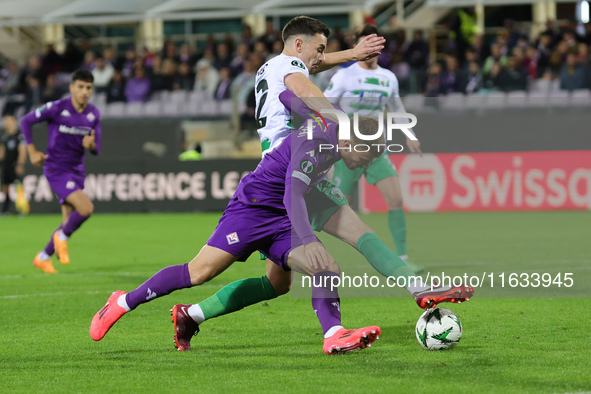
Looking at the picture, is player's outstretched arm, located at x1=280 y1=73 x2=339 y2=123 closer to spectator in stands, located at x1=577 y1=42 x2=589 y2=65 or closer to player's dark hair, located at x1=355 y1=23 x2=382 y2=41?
player's dark hair, located at x1=355 y1=23 x2=382 y2=41

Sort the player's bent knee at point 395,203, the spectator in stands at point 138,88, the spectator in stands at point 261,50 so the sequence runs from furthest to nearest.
→ the spectator in stands at point 138,88
the spectator in stands at point 261,50
the player's bent knee at point 395,203

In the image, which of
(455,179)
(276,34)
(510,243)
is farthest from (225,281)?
(276,34)

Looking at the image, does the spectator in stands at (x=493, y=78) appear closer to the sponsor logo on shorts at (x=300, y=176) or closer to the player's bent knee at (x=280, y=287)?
the player's bent knee at (x=280, y=287)

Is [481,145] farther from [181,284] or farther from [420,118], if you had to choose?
[181,284]

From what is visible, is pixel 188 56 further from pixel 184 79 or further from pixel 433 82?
pixel 433 82

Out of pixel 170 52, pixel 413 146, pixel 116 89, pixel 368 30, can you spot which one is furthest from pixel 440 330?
pixel 170 52

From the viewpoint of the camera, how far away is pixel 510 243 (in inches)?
460

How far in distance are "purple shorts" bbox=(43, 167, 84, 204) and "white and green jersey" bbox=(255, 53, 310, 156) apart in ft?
17.7

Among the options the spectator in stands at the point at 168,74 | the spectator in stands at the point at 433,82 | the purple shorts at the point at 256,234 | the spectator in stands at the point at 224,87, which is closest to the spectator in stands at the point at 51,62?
the spectator in stands at the point at 168,74

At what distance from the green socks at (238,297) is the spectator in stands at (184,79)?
54.1 feet

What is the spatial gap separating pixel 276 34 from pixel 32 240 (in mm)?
10249

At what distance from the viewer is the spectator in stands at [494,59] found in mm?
19089

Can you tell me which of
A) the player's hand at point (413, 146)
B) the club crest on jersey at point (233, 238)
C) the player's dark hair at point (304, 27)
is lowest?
the club crest on jersey at point (233, 238)

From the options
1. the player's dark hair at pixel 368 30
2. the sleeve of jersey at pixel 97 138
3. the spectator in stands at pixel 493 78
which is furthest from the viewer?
the spectator in stands at pixel 493 78
